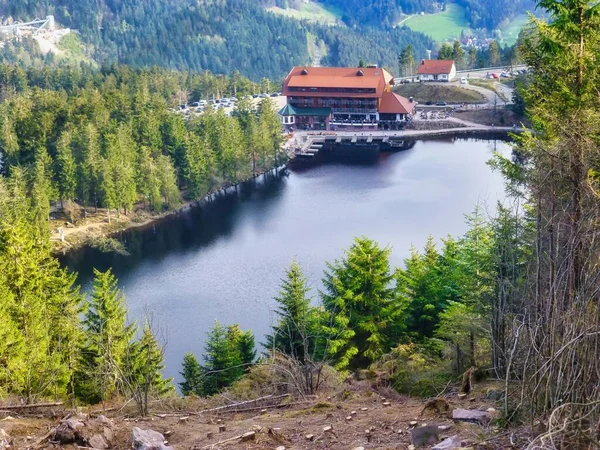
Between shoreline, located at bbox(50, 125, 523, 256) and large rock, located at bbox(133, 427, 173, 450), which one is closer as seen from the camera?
large rock, located at bbox(133, 427, 173, 450)

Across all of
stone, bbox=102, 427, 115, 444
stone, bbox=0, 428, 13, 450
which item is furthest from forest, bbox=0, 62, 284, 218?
stone, bbox=102, 427, 115, 444

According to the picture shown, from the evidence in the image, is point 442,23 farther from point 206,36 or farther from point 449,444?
point 449,444

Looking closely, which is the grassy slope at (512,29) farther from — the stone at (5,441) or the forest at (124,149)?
the stone at (5,441)

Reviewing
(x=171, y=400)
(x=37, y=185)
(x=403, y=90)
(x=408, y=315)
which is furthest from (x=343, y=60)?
(x=171, y=400)

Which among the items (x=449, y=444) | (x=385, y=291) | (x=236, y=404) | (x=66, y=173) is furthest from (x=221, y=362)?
(x=66, y=173)

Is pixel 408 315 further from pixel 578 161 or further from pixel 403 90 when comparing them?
pixel 403 90

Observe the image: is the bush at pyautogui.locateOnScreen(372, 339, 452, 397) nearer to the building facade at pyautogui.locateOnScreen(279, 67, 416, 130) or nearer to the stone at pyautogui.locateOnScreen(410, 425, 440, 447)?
the stone at pyautogui.locateOnScreen(410, 425, 440, 447)
